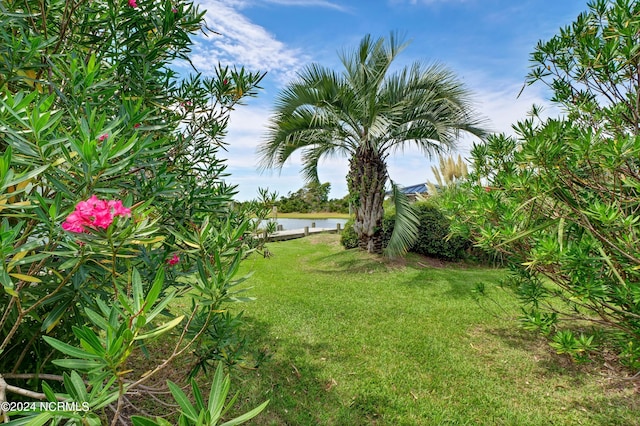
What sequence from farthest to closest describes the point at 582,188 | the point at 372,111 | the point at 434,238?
the point at 434,238 → the point at 372,111 → the point at 582,188

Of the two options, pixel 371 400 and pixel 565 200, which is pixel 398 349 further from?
pixel 565 200

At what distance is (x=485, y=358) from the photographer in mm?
2885

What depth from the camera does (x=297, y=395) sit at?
228 cm

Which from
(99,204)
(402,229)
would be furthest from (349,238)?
(99,204)

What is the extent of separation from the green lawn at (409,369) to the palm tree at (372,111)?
2.42 m

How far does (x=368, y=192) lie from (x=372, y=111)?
1.89 metres

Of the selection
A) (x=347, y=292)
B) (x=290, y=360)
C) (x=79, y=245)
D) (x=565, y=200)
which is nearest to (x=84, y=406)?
(x=79, y=245)

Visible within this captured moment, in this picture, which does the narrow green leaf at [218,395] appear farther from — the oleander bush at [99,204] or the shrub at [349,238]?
the shrub at [349,238]

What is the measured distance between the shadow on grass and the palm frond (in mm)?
3462

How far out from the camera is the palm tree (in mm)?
5852

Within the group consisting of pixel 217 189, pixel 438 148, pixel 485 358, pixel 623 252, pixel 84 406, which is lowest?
pixel 485 358

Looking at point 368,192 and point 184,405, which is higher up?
point 368,192

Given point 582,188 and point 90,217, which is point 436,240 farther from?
point 90,217

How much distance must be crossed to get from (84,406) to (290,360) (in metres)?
2.25
